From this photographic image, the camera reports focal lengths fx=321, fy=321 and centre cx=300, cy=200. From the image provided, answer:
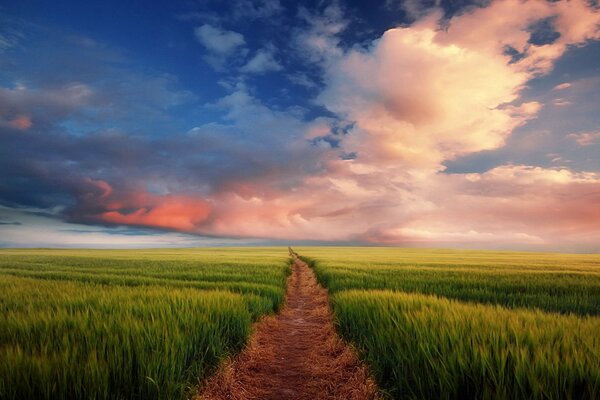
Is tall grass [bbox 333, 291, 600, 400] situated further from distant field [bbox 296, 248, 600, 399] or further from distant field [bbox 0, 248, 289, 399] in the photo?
distant field [bbox 0, 248, 289, 399]

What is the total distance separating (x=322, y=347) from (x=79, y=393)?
5.50 m

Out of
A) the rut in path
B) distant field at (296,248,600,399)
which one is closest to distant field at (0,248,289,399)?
the rut in path

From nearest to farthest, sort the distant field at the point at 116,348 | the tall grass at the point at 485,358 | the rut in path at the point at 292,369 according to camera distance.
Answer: the tall grass at the point at 485,358, the distant field at the point at 116,348, the rut in path at the point at 292,369

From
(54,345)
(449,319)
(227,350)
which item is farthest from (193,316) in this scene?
(449,319)

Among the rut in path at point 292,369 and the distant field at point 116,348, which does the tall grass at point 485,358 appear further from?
the distant field at point 116,348

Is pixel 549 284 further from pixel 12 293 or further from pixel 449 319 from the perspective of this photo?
pixel 12 293

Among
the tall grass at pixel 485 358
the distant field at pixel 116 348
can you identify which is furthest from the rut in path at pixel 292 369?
the tall grass at pixel 485 358

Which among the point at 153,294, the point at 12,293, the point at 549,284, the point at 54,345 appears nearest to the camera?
the point at 54,345

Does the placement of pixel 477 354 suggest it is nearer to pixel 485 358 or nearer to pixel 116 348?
pixel 485 358

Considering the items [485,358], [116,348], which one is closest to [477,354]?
[485,358]

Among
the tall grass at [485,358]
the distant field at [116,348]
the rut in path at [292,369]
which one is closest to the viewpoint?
the tall grass at [485,358]

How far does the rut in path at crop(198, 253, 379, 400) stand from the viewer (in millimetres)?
4988

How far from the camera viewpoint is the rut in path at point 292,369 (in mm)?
4988

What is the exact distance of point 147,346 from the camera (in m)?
4.07
